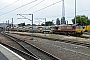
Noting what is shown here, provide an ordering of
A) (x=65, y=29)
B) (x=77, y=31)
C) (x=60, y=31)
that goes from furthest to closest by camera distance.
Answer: (x=60, y=31) → (x=65, y=29) → (x=77, y=31)

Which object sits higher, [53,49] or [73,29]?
[73,29]

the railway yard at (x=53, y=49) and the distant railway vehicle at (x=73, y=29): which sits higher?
the distant railway vehicle at (x=73, y=29)

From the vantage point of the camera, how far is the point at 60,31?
5334 cm

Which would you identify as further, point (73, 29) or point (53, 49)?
point (73, 29)

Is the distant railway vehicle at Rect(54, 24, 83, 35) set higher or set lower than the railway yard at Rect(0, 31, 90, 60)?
higher

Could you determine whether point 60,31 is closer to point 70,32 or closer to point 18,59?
point 70,32

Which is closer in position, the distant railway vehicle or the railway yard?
the railway yard

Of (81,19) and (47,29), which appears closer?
(47,29)

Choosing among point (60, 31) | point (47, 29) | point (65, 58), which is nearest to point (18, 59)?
point (65, 58)

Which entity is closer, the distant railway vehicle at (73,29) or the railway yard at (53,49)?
the railway yard at (53,49)

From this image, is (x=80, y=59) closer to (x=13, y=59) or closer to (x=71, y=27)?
(x=13, y=59)

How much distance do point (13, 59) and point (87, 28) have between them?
6235cm

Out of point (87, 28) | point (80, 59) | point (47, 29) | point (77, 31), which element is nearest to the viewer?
point (80, 59)

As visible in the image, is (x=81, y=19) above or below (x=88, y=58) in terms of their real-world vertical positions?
above
